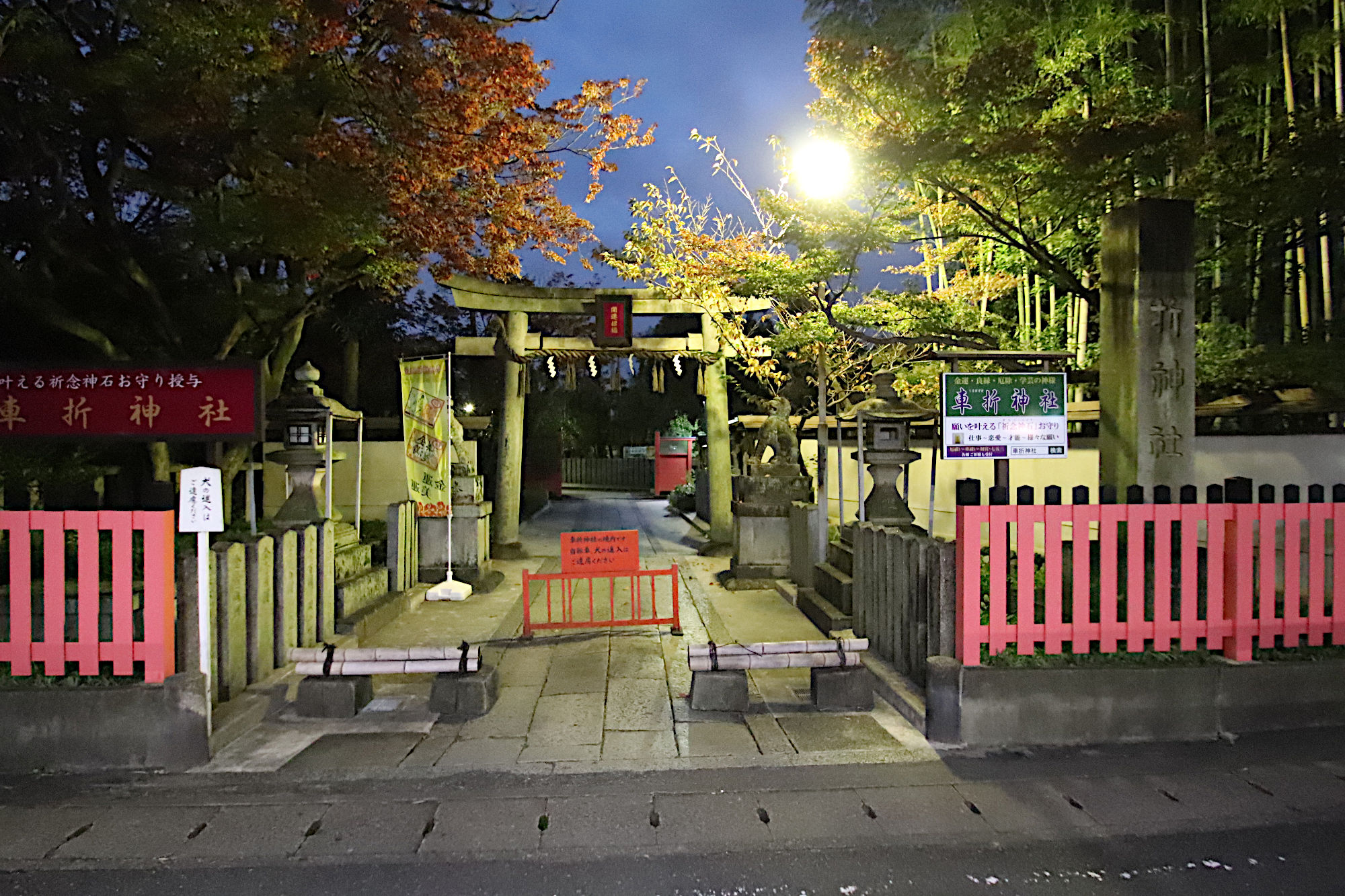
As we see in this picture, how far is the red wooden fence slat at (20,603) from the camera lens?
499 cm

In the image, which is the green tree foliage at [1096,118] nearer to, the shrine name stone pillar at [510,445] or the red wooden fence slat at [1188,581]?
the red wooden fence slat at [1188,581]

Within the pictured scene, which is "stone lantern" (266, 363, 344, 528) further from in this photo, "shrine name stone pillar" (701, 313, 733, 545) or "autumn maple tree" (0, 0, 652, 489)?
"shrine name stone pillar" (701, 313, 733, 545)

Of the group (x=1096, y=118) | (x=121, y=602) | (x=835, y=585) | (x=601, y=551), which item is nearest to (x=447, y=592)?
(x=601, y=551)

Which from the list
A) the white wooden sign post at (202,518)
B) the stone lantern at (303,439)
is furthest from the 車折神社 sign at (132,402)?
the stone lantern at (303,439)

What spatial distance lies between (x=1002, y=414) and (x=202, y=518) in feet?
20.3

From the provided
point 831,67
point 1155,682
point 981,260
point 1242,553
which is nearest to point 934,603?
point 1155,682

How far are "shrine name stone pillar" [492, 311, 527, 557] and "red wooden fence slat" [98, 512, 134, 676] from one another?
9.23 m

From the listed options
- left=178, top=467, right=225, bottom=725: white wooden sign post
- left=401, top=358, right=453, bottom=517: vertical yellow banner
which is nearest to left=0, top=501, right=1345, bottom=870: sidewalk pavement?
left=178, top=467, right=225, bottom=725: white wooden sign post

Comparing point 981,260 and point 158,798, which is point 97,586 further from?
point 981,260

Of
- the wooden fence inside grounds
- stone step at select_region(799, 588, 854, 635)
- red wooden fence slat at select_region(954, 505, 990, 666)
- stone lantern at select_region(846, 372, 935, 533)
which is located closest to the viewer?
red wooden fence slat at select_region(954, 505, 990, 666)

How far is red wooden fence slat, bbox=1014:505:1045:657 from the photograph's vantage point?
527 centimetres

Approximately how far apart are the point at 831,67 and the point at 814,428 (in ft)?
24.2

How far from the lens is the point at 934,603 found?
5.57 meters

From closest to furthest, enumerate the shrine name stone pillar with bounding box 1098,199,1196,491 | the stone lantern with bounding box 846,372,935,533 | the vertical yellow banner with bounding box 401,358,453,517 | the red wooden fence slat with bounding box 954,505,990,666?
Answer: 1. the red wooden fence slat with bounding box 954,505,990,666
2. the shrine name stone pillar with bounding box 1098,199,1196,491
3. the stone lantern with bounding box 846,372,935,533
4. the vertical yellow banner with bounding box 401,358,453,517
